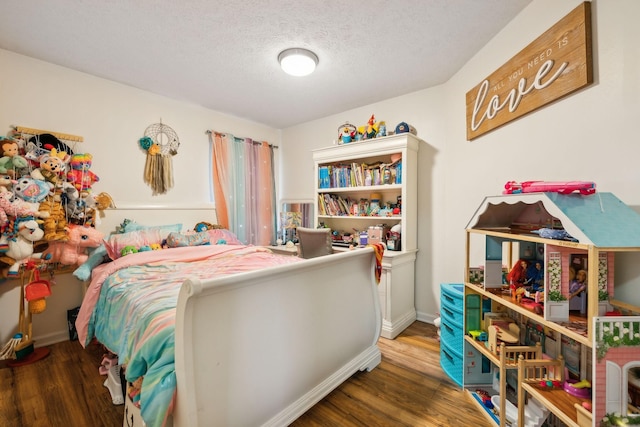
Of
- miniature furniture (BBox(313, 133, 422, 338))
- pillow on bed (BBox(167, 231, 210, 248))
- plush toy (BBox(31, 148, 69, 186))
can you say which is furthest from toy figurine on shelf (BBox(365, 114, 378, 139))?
plush toy (BBox(31, 148, 69, 186))

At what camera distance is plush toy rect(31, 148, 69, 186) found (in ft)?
7.11

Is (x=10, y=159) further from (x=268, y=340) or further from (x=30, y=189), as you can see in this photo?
(x=268, y=340)

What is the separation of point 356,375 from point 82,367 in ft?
6.72

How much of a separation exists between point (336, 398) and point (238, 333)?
94 cm

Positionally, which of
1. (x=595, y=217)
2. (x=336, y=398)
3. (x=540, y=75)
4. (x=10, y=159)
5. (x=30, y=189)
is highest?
(x=540, y=75)

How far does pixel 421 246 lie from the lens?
293 cm

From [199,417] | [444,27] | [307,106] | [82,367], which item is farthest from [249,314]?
[307,106]

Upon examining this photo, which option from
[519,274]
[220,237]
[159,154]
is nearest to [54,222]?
[159,154]

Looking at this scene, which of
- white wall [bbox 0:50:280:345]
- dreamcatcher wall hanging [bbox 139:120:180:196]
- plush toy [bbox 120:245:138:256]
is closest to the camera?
white wall [bbox 0:50:280:345]

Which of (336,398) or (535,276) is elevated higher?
(535,276)

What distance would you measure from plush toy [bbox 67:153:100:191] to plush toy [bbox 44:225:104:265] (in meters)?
0.38

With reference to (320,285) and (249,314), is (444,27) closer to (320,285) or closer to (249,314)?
(320,285)

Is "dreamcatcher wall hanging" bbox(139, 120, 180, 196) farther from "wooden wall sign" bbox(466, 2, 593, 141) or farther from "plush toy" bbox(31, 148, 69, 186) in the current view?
"wooden wall sign" bbox(466, 2, 593, 141)

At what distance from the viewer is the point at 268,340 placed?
1266 millimetres
